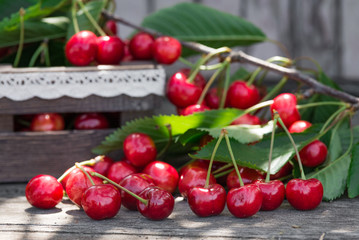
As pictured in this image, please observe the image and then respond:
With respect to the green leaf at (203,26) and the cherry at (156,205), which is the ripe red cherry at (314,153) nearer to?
the cherry at (156,205)

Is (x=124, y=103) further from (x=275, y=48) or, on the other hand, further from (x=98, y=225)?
(x=275, y=48)

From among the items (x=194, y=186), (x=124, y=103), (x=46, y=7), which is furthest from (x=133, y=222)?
(x=46, y=7)

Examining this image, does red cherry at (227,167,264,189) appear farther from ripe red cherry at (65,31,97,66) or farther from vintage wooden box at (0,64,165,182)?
ripe red cherry at (65,31,97,66)

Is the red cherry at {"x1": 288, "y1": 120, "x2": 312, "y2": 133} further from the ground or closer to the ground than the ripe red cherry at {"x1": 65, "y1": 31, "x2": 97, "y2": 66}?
closer to the ground

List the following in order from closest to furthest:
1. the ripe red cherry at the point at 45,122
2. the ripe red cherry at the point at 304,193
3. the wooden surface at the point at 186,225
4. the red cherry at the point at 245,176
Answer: the wooden surface at the point at 186,225, the ripe red cherry at the point at 304,193, the red cherry at the point at 245,176, the ripe red cherry at the point at 45,122

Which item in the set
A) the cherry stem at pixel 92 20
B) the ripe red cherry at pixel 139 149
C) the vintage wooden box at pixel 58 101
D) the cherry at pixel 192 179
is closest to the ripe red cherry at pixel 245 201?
the cherry at pixel 192 179

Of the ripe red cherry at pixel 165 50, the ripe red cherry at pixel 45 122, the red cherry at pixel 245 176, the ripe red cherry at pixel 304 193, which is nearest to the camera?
the ripe red cherry at pixel 304 193

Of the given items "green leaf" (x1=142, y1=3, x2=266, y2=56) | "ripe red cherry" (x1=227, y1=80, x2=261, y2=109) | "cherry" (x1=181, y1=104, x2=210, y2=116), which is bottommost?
"cherry" (x1=181, y1=104, x2=210, y2=116)

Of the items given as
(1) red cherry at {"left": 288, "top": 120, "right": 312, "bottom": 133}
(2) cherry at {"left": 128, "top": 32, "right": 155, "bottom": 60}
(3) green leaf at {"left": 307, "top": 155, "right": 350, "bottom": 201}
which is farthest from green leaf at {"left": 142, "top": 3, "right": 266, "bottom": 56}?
(3) green leaf at {"left": 307, "top": 155, "right": 350, "bottom": 201}
